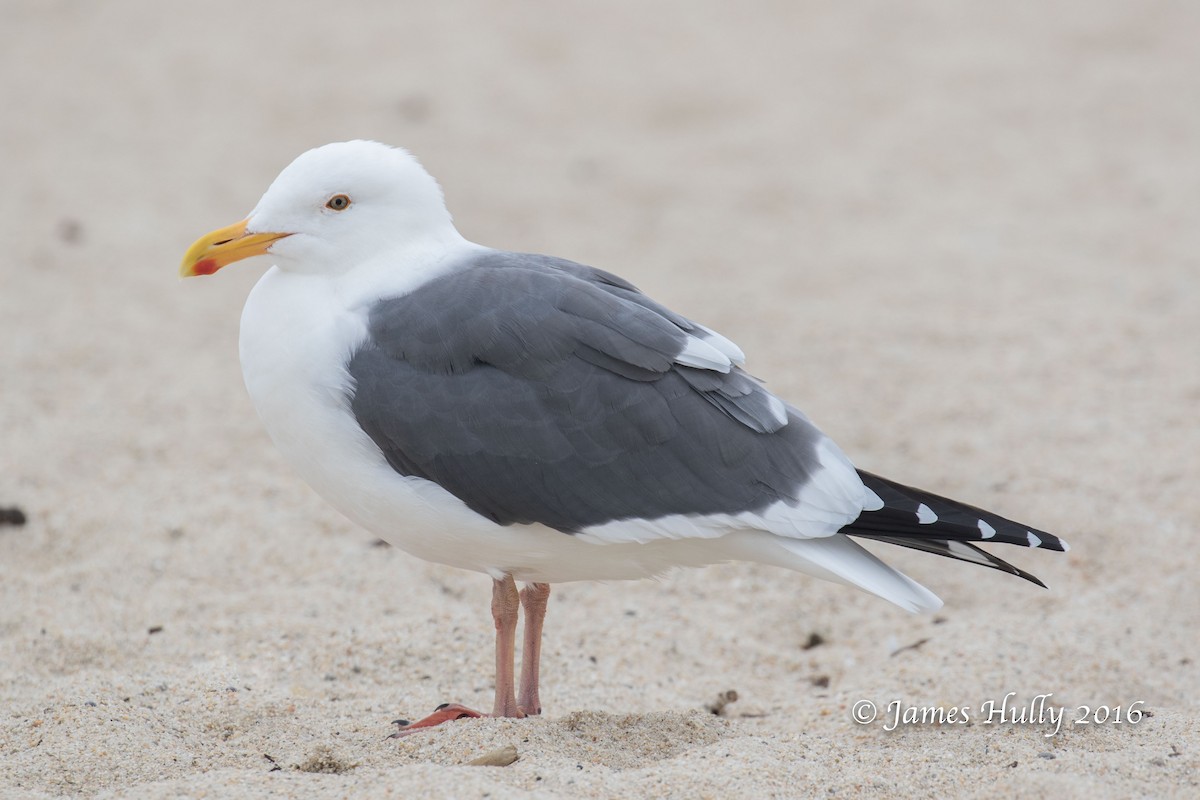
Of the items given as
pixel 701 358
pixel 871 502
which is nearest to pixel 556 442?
pixel 701 358

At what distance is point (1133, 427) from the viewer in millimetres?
5438

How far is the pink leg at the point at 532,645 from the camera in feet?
11.8

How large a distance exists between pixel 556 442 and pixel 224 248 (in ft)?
3.33

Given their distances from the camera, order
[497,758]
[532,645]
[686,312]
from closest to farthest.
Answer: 1. [497,758]
2. [532,645]
3. [686,312]

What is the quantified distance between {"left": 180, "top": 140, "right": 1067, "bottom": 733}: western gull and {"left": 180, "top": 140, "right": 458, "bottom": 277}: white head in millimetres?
109

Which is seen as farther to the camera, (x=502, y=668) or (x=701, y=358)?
(x=502, y=668)

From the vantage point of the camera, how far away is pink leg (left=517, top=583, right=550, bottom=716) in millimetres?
3602

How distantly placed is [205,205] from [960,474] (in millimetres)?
4696

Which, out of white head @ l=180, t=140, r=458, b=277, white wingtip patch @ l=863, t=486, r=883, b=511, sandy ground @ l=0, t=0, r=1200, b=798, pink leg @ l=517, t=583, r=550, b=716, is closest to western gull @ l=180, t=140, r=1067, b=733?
white wingtip patch @ l=863, t=486, r=883, b=511

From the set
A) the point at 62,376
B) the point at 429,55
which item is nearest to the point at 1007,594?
the point at 62,376

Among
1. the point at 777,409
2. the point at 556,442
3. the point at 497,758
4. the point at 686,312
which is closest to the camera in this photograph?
the point at 497,758

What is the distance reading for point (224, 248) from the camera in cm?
349

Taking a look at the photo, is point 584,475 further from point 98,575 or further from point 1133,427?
point 1133,427

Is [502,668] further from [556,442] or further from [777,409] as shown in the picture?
[777,409]
